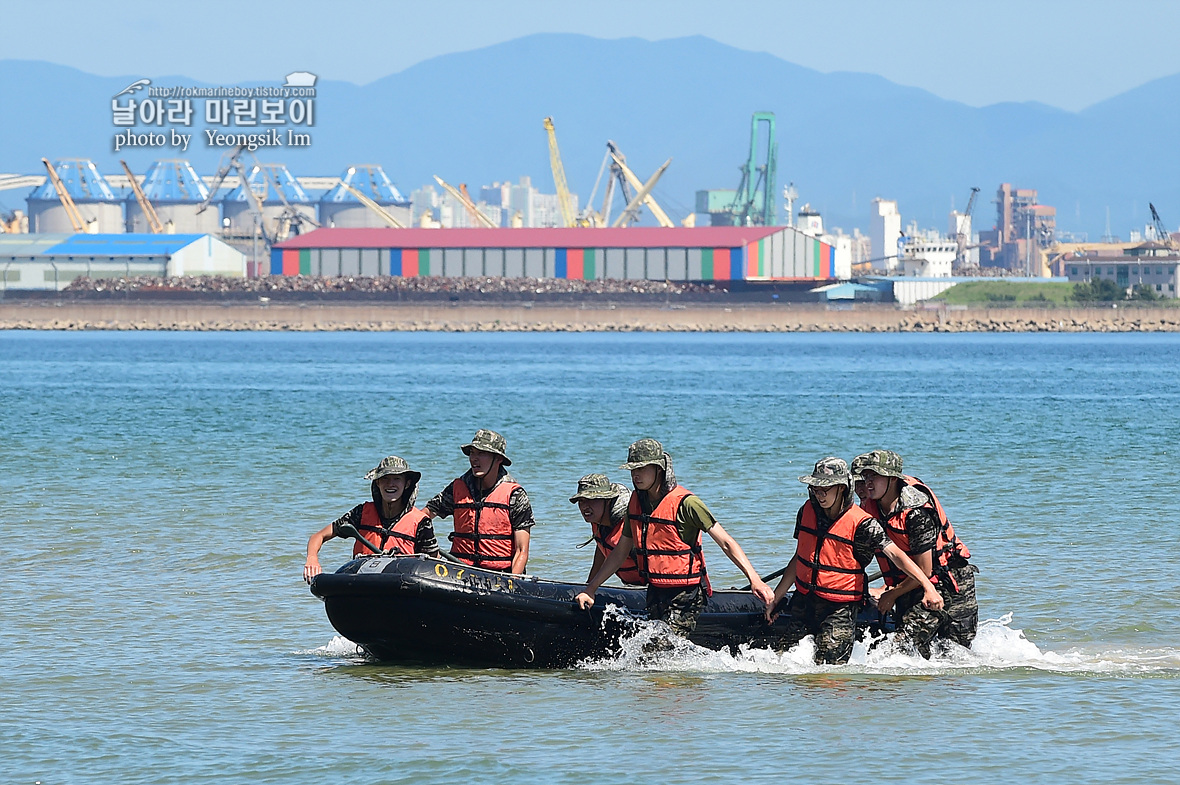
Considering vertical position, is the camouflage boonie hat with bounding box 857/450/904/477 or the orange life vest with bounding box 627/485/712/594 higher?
the camouflage boonie hat with bounding box 857/450/904/477

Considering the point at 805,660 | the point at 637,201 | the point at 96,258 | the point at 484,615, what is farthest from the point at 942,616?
the point at 637,201

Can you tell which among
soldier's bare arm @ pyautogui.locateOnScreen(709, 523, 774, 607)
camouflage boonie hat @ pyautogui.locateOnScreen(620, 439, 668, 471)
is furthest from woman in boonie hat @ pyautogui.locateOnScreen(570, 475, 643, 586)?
soldier's bare arm @ pyautogui.locateOnScreen(709, 523, 774, 607)

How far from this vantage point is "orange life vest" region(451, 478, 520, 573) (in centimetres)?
1252

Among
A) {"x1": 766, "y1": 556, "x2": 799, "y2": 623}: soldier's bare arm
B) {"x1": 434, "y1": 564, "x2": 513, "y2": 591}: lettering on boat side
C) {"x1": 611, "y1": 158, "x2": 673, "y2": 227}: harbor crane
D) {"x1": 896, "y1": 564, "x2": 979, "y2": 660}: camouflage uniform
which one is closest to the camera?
{"x1": 766, "y1": 556, "x2": 799, "y2": 623}: soldier's bare arm

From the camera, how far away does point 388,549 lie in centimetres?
1251

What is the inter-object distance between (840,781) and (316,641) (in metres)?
6.02

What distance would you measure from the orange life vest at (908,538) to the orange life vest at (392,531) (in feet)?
11.4

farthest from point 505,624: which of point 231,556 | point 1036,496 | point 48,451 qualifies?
point 48,451

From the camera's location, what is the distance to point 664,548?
11.8m

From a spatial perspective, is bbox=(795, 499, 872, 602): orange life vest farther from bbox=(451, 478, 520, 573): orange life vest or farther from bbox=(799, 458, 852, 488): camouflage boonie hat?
bbox=(451, 478, 520, 573): orange life vest

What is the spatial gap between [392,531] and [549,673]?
176cm

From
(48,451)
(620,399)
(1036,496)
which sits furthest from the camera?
(620,399)

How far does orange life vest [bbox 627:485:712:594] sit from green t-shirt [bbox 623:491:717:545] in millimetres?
33

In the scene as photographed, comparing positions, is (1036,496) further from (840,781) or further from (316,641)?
(840,781)
